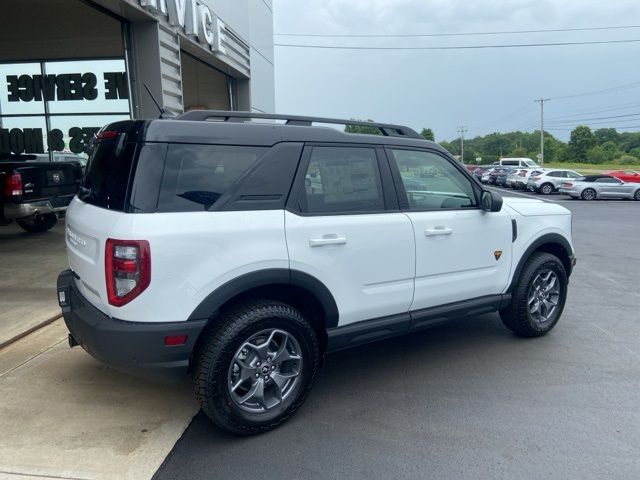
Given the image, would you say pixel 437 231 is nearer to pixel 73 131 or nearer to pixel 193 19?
pixel 193 19

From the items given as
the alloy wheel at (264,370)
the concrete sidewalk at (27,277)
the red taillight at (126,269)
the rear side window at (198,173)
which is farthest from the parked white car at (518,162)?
the red taillight at (126,269)

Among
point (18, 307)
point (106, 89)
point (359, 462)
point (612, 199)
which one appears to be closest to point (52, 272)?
point (18, 307)

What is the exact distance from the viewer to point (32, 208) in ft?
27.8

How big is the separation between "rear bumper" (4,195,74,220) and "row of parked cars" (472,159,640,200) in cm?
1561

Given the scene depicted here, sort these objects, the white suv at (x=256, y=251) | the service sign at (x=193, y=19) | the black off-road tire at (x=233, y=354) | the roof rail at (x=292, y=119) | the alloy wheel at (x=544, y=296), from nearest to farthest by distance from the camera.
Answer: the white suv at (x=256, y=251) → the black off-road tire at (x=233, y=354) → the roof rail at (x=292, y=119) → the alloy wheel at (x=544, y=296) → the service sign at (x=193, y=19)

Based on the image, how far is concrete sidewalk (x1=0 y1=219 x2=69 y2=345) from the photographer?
16.9 ft

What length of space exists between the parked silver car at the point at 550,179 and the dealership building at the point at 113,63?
17.5 meters

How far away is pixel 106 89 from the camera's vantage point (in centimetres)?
1473

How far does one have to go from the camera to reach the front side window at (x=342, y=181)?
344 cm

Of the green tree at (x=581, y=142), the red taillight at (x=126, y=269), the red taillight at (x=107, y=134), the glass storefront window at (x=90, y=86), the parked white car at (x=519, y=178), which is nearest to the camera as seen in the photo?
the red taillight at (x=126, y=269)

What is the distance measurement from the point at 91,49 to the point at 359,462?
1453cm

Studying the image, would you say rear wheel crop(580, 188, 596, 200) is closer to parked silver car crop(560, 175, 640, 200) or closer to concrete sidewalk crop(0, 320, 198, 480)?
parked silver car crop(560, 175, 640, 200)

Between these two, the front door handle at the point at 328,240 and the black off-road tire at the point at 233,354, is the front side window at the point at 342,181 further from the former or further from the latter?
the black off-road tire at the point at 233,354

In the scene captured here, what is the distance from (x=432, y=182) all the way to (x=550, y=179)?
90.0 ft
